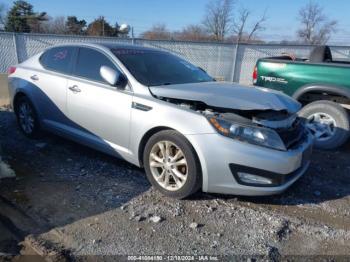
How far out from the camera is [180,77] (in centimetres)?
453

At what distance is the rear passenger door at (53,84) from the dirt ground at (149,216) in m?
0.70

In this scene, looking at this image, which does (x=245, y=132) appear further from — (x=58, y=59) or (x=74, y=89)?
(x=58, y=59)

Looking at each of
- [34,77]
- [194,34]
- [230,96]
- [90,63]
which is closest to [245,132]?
[230,96]

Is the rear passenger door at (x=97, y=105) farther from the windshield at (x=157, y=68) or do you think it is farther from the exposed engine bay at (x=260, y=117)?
the exposed engine bay at (x=260, y=117)

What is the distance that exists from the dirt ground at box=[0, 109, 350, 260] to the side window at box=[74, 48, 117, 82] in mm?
1156

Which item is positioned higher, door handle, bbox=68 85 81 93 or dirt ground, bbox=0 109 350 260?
door handle, bbox=68 85 81 93

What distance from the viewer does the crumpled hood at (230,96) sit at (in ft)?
11.8

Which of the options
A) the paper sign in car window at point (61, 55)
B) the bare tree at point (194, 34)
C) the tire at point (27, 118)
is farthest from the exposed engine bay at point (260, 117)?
the bare tree at point (194, 34)

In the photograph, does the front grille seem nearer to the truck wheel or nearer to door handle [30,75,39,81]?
the truck wheel

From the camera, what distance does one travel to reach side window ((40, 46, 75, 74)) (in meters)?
4.86

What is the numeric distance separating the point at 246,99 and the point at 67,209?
7.01ft

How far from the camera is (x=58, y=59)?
5039 mm

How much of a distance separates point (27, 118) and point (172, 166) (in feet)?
9.86

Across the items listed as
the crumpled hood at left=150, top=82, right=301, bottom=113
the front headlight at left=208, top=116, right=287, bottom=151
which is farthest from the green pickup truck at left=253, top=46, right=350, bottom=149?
the front headlight at left=208, top=116, right=287, bottom=151
